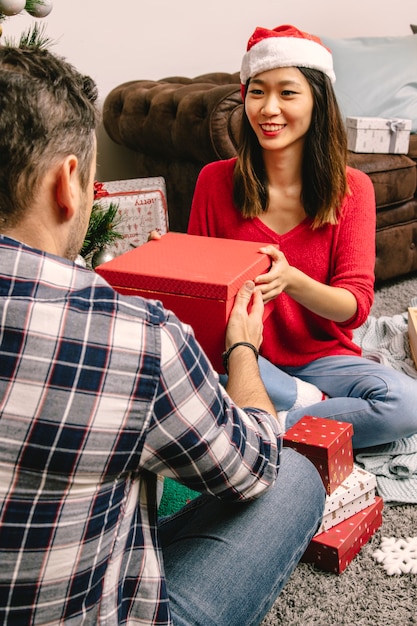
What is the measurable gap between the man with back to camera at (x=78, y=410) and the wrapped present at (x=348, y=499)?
1.58 ft

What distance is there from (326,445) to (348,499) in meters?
0.12

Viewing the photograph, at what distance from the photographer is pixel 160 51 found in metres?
3.13

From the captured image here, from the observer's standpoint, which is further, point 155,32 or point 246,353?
point 155,32

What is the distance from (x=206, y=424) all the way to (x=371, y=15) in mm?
3576

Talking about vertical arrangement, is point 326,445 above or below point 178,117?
Result: below

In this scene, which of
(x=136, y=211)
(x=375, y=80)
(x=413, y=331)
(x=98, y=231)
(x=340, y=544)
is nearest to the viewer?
(x=340, y=544)

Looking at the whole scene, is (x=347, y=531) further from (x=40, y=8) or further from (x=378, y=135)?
(x=378, y=135)

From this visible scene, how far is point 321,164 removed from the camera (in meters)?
1.58

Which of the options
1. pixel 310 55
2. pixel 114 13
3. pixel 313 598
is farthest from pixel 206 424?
pixel 114 13

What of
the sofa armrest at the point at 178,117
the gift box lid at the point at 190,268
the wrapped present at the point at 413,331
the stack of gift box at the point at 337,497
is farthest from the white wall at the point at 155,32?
the stack of gift box at the point at 337,497

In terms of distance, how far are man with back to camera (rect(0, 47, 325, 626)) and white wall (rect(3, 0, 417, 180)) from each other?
2222 millimetres

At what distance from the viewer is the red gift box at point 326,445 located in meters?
1.26

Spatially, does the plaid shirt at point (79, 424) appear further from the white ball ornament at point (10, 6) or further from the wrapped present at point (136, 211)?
the wrapped present at point (136, 211)

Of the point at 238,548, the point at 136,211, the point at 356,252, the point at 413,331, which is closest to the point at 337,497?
the point at 238,548
